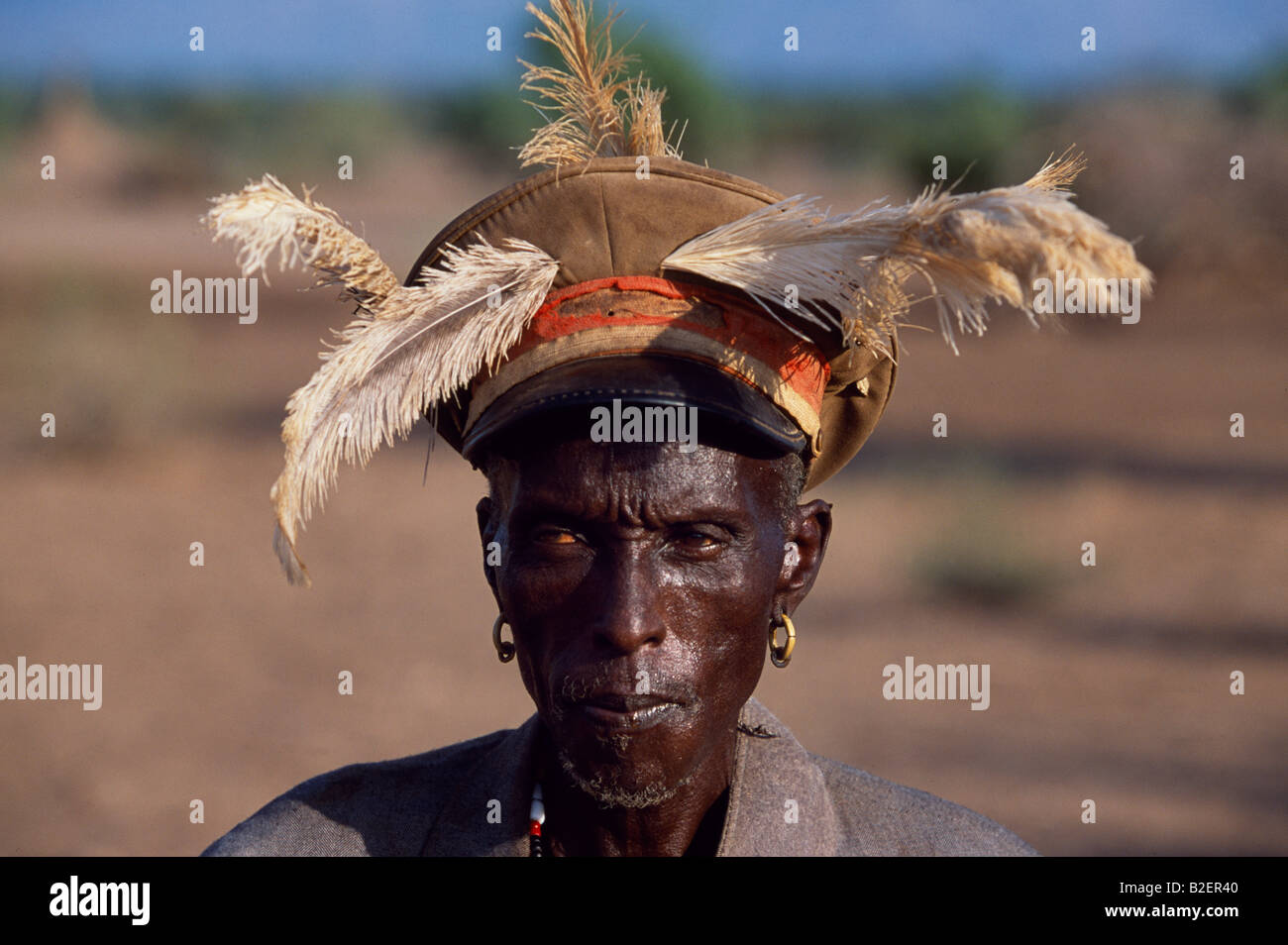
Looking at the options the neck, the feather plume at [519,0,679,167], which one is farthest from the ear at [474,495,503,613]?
the feather plume at [519,0,679,167]

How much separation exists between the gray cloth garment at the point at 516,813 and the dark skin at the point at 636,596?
24cm

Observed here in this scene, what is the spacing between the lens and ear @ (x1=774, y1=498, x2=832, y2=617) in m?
2.85

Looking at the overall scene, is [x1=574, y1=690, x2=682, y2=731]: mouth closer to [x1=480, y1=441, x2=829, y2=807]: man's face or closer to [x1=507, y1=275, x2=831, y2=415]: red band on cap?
[x1=480, y1=441, x2=829, y2=807]: man's face

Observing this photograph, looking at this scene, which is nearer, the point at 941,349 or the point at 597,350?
the point at 597,350

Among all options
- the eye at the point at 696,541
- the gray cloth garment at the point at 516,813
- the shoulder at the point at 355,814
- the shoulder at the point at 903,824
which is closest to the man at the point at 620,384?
the eye at the point at 696,541

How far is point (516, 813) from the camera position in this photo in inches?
114

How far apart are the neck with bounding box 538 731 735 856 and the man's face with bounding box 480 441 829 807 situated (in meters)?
0.20

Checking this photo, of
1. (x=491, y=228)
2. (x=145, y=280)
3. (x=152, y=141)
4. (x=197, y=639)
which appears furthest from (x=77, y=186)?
(x=491, y=228)

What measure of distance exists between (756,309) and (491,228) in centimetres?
52

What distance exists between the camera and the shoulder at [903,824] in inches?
118

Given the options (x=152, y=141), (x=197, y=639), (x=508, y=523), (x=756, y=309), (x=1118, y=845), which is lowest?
(x=1118, y=845)

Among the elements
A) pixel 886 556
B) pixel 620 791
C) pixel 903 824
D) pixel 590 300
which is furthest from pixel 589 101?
pixel 886 556

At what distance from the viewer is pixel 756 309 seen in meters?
2.67

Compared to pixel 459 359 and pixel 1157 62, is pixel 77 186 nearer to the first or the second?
pixel 1157 62
